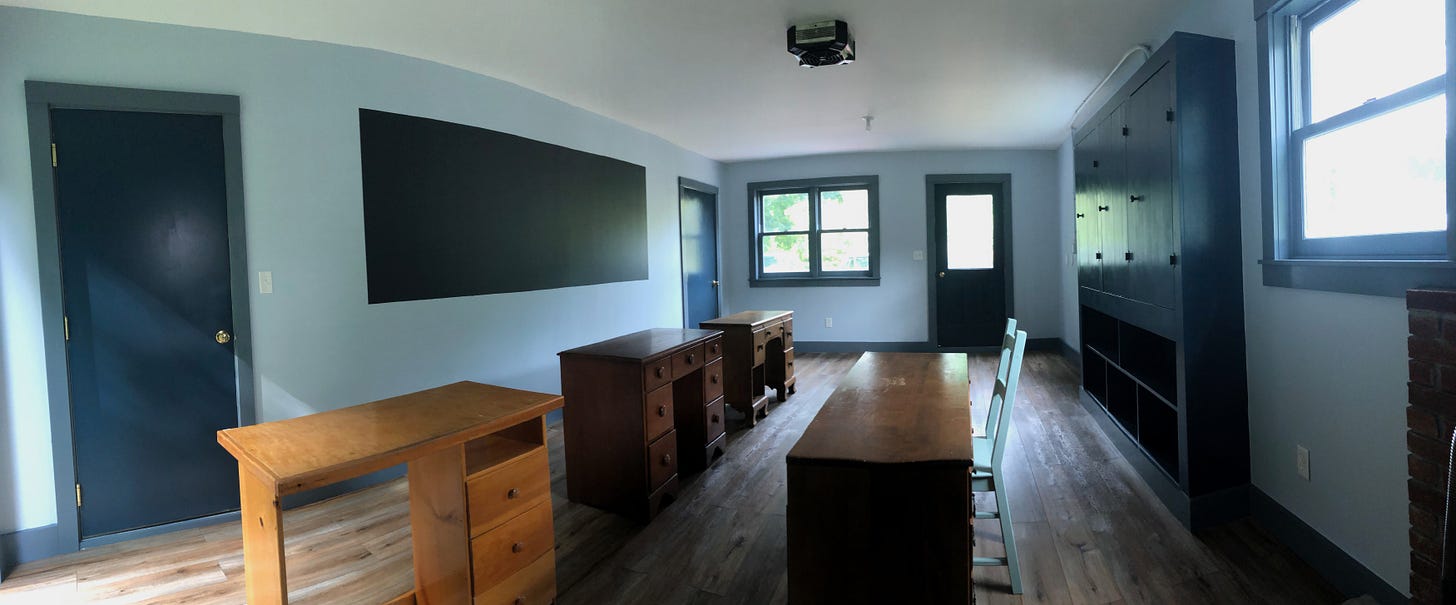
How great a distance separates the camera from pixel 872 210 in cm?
725

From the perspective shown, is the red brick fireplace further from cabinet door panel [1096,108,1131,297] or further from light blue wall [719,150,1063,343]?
light blue wall [719,150,1063,343]

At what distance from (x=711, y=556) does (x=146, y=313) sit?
2772mm

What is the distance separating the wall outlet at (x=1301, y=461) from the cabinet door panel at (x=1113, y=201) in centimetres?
116

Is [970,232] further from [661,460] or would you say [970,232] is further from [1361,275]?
[661,460]

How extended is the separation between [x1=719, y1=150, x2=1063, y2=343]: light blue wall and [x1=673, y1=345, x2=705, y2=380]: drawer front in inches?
174

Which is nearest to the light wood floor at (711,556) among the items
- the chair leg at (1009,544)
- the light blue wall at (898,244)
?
the chair leg at (1009,544)

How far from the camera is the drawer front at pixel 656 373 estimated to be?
2.75m

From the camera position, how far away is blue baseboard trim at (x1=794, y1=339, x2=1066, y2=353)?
7066 mm

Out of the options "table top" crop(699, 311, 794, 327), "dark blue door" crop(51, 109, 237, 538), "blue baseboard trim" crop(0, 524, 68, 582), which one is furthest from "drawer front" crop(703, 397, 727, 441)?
"blue baseboard trim" crop(0, 524, 68, 582)

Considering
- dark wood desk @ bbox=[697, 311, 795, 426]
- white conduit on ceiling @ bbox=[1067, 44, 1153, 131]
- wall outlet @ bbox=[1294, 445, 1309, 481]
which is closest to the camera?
wall outlet @ bbox=[1294, 445, 1309, 481]

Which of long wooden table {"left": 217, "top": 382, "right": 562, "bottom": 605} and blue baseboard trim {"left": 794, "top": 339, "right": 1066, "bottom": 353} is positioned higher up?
long wooden table {"left": 217, "top": 382, "right": 562, "bottom": 605}

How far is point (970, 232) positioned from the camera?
7.17 meters

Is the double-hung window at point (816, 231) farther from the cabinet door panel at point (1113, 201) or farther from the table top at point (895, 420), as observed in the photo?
the table top at point (895, 420)

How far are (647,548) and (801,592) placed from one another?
1.20 metres
